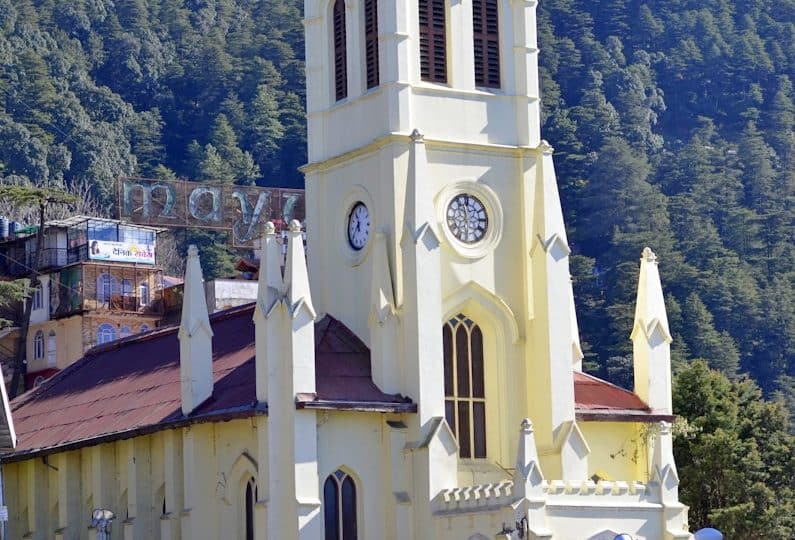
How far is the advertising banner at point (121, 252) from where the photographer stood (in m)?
124

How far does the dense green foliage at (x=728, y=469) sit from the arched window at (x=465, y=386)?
17.6 m

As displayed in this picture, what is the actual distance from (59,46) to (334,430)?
126 m

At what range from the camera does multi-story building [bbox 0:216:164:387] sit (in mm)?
122625

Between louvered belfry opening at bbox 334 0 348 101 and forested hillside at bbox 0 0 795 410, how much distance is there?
185ft

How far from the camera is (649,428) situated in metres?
68.3

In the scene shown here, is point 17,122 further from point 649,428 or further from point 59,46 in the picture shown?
point 649,428

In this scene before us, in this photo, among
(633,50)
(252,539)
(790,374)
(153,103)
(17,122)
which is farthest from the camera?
(633,50)

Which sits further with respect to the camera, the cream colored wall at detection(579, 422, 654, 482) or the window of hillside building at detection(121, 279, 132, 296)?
the window of hillside building at detection(121, 279, 132, 296)

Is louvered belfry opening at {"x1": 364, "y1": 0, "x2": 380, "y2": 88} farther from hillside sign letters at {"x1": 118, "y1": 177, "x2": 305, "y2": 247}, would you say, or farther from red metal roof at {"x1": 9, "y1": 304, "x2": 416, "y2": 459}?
hillside sign letters at {"x1": 118, "y1": 177, "x2": 305, "y2": 247}

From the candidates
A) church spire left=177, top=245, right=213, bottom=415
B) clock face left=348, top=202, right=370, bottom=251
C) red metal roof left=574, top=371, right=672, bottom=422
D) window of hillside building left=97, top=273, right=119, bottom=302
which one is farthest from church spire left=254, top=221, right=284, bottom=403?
window of hillside building left=97, top=273, right=119, bottom=302

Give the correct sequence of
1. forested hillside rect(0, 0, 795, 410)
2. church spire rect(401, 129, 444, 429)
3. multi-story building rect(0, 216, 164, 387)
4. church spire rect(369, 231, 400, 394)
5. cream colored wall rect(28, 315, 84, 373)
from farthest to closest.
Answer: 1. forested hillside rect(0, 0, 795, 410)
2. multi-story building rect(0, 216, 164, 387)
3. cream colored wall rect(28, 315, 84, 373)
4. church spire rect(369, 231, 400, 394)
5. church spire rect(401, 129, 444, 429)

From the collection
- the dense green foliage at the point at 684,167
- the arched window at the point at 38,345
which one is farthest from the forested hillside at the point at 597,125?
the arched window at the point at 38,345

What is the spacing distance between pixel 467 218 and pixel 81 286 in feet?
195

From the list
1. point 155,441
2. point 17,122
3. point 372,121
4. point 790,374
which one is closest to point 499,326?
point 372,121
